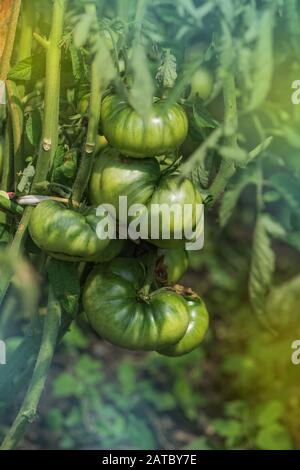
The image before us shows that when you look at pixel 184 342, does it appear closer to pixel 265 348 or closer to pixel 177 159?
pixel 177 159

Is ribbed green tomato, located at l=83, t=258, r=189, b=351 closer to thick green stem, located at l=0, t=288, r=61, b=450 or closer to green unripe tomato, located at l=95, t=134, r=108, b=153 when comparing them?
thick green stem, located at l=0, t=288, r=61, b=450

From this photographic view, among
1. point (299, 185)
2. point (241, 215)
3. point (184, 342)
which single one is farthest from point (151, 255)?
point (241, 215)

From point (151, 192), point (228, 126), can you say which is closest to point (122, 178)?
point (151, 192)

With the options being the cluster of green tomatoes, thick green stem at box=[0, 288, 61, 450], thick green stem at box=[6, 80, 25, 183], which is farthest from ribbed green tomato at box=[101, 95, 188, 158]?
thick green stem at box=[0, 288, 61, 450]

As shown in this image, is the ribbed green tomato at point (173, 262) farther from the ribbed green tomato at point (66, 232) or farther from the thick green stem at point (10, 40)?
the thick green stem at point (10, 40)

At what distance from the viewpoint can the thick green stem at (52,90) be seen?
995 mm

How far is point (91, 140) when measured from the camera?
1.00 m

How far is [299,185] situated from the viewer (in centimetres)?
120

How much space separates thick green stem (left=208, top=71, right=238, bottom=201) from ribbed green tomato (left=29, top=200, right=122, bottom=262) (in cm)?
16

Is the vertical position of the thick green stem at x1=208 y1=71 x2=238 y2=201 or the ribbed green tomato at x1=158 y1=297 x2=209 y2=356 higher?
the thick green stem at x1=208 y1=71 x2=238 y2=201

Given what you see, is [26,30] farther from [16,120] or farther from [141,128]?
[141,128]

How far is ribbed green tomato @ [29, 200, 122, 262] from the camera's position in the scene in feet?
3.27

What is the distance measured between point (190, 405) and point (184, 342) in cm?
129

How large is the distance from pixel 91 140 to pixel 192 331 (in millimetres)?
323
